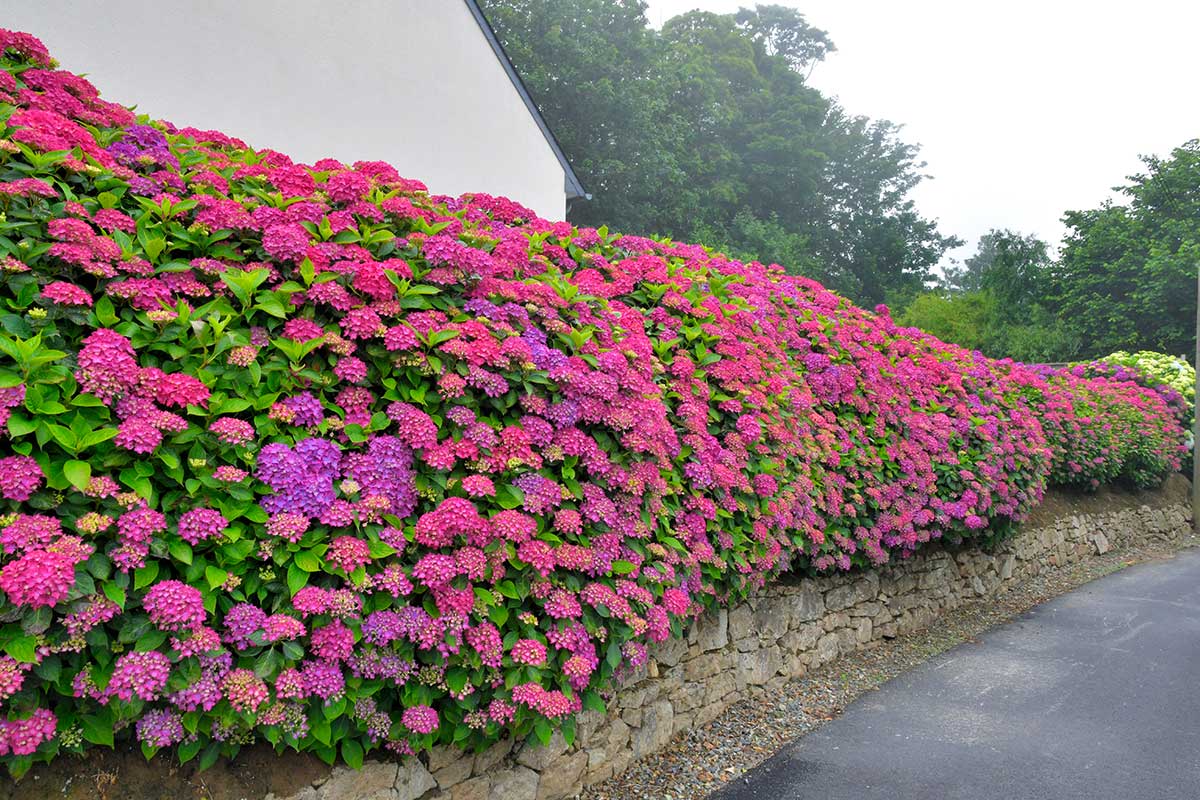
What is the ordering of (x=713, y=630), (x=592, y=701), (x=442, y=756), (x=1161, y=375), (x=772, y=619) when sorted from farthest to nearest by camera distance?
(x=1161, y=375), (x=772, y=619), (x=713, y=630), (x=592, y=701), (x=442, y=756)

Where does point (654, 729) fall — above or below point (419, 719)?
below

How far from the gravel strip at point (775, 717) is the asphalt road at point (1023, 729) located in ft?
0.40

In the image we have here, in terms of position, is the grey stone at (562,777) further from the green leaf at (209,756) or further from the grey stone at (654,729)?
the green leaf at (209,756)

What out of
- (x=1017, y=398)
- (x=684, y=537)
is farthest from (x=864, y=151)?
(x=684, y=537)

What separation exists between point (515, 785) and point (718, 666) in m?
1.74

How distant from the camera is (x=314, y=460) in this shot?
8.44 ft

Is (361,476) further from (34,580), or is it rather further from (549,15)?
(549,15)

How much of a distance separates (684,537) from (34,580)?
107 inches

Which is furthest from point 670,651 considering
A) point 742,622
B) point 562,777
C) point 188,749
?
point 188,749

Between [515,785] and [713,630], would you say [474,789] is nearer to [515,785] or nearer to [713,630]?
[515,785]

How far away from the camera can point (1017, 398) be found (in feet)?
28.9

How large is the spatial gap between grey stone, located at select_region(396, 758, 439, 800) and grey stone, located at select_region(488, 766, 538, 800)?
0.35m

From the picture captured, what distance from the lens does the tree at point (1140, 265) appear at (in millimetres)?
25906

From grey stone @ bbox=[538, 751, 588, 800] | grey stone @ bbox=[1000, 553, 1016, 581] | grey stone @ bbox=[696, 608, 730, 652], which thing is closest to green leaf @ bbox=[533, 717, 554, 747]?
grey stone @ bbox=[538, 751, 588, 800]
